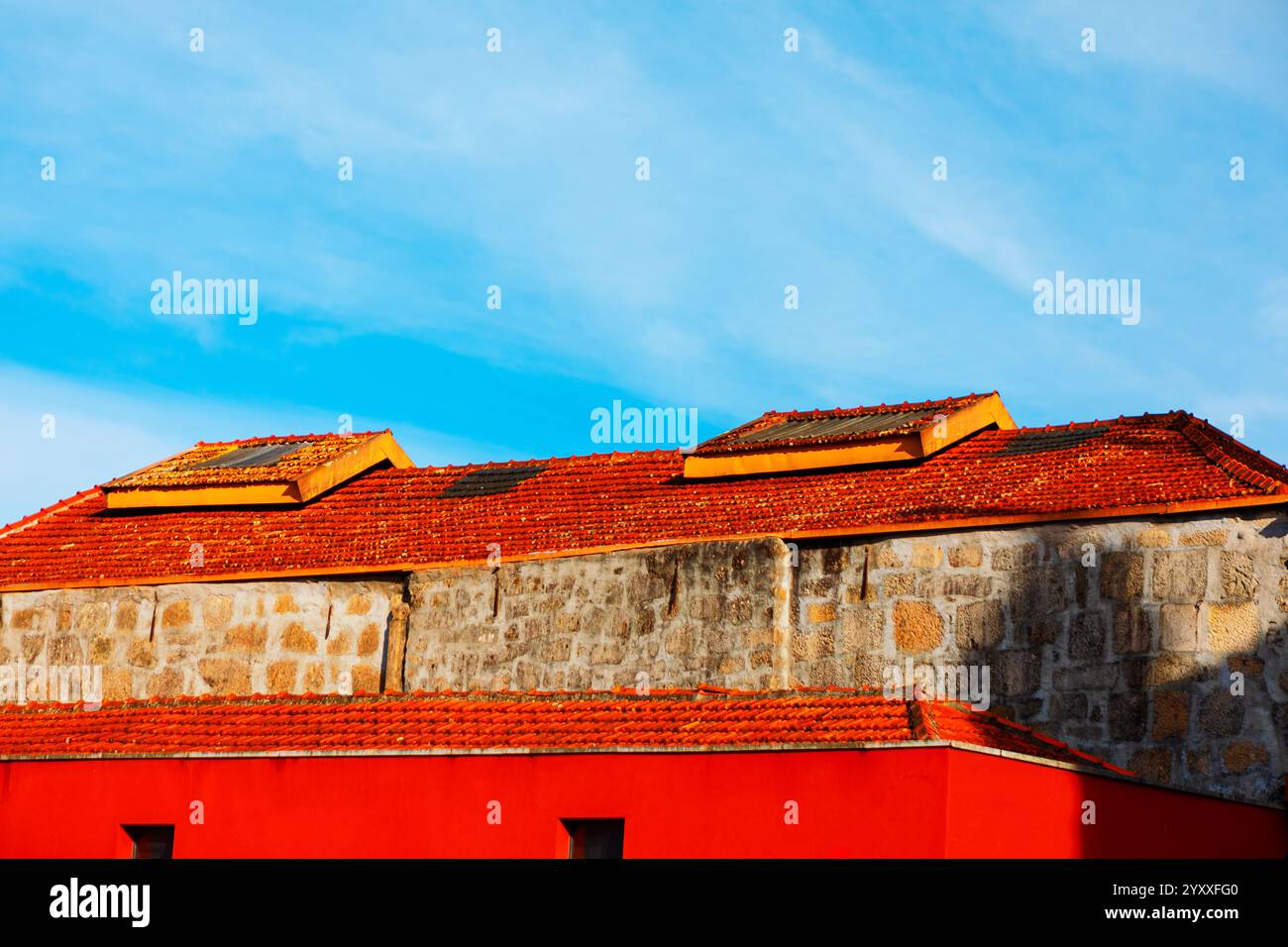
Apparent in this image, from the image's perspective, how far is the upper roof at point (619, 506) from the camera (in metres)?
15.6

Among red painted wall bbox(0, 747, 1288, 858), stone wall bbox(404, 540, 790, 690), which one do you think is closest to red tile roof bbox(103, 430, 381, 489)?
stone wall bbox(404, 540, 790, 690)

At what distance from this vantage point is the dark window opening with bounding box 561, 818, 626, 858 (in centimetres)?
1174

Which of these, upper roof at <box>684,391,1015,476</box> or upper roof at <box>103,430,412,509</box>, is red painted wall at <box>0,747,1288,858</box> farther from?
upper roof at <box>103,430,412,509</box>

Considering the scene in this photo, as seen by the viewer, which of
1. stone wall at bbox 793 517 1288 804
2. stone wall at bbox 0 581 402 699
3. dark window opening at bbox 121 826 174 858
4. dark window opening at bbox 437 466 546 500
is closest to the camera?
dark window opening at bbox 121 826 174 858

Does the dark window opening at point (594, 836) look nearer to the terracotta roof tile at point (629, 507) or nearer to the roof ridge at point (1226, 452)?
the terracotta roof tile at point (629, 507)

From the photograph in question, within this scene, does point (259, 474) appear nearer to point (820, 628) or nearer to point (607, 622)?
point (607, 622)

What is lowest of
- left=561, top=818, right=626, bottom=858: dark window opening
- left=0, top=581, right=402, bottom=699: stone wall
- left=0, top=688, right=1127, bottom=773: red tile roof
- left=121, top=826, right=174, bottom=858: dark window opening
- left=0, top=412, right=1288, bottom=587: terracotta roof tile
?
left=121, top=826, right=174, bottom=858: dark window opening

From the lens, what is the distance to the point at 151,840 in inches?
514

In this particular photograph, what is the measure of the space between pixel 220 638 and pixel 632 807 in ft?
25.3

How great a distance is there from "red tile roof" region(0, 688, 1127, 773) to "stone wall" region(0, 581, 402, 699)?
89.8 inches

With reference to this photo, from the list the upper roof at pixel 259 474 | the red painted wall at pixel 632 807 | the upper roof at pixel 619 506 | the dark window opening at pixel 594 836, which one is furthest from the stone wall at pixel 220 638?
the dark window opening at pixel 594 836

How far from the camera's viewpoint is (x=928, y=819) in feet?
35.6

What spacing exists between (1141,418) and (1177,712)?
14.9 ft
